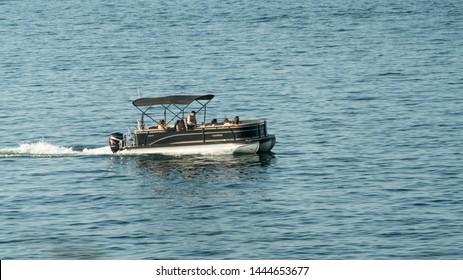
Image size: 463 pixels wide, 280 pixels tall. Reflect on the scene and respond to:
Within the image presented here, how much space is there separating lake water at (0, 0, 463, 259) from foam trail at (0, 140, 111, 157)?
0.15 metres

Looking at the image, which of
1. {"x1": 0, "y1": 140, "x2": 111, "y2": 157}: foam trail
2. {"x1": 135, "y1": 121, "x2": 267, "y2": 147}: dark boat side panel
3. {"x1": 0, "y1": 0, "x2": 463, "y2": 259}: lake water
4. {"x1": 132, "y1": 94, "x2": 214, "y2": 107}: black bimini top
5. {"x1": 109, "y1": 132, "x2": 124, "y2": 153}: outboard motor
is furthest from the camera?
{"x1": 0, "y1": 140, "x2": 111, "y2": 157}: foam trail

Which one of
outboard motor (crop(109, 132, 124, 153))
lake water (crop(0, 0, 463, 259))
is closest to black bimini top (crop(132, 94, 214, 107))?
outboard motor (crop(109, 132, 124, 153))

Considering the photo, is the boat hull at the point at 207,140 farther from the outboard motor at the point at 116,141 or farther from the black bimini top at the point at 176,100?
the black bimini top at the point at 176,100

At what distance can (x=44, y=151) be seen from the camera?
2724 inches

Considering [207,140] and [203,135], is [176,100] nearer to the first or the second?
[203,135]

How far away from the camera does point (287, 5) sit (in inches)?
6698

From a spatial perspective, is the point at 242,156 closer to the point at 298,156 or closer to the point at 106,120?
the point at 298,156

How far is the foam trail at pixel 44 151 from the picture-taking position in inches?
2687

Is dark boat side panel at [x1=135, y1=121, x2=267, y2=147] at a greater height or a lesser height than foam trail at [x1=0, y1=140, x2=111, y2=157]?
greater

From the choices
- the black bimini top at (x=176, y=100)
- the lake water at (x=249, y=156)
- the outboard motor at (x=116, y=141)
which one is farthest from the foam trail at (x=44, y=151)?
the black bimini top at (x=176, y=100)

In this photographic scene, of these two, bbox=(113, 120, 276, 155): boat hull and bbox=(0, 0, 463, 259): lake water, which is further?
bbox=(113, 120, 276, 155): boat hull

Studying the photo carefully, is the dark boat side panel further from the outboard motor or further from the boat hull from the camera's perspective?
the outboard motor

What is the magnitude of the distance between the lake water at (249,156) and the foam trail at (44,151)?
15cm

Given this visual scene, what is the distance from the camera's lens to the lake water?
153 ft
